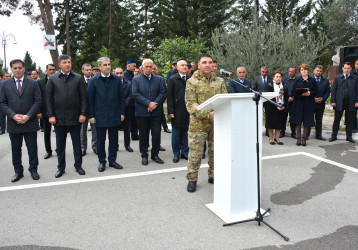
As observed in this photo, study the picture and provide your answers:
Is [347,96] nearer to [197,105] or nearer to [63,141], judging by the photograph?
[197,105]

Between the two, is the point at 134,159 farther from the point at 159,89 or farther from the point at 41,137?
the point at 41,137

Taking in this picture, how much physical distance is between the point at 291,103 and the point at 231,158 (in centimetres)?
558

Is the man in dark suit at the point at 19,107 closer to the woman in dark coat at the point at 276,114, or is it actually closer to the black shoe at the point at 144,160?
the black shoe at the point at 144,160

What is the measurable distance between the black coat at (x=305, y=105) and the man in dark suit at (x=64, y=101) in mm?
5376

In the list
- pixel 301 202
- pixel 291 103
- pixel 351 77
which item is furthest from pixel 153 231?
pixel 351 77

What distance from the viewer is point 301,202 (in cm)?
409

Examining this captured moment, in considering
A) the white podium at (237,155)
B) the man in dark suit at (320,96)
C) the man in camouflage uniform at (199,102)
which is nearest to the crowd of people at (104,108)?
the man in camouflage uniform at (199,102)

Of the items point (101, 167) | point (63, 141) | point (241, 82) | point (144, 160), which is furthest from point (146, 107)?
point (241, 82)

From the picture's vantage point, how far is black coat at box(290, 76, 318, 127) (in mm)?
7789

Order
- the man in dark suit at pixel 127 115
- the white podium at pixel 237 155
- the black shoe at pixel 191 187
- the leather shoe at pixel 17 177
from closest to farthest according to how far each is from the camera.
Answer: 1. the white podium at pixel 237 155
2. the black shoe at pixel 191 187
3. the leather shoe at pixel 17 177
4. the man in dark suit at pixel 127 115

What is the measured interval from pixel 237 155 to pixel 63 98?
11.1ft

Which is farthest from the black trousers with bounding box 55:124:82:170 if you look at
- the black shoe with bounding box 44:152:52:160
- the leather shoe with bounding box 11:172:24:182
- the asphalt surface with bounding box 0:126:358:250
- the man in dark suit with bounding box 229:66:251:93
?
the man in dark suit with bounding box 229:66:251:93

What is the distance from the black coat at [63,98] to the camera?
5.29m

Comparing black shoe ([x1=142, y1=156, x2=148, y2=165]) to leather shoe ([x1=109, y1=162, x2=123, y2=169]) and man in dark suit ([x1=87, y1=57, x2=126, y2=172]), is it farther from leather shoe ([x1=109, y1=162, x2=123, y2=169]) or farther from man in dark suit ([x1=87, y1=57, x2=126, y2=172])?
man in dark suit ([x1=87, y1=57, x2=126, y2=172])
